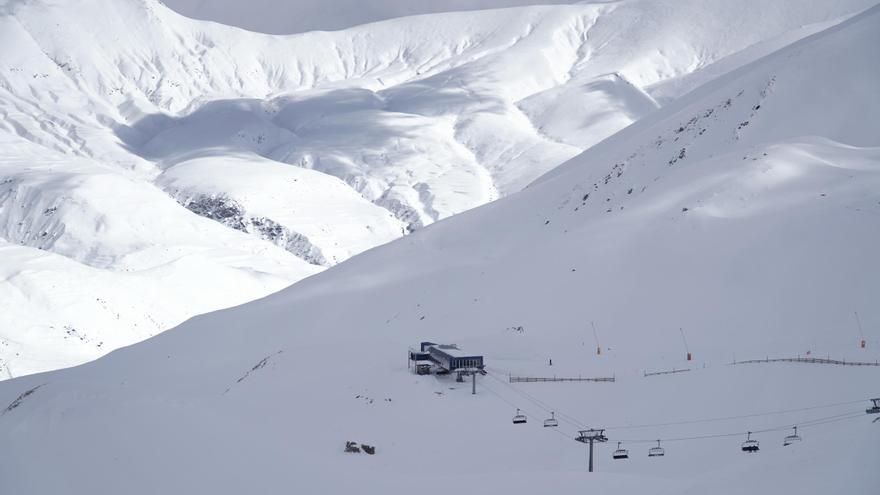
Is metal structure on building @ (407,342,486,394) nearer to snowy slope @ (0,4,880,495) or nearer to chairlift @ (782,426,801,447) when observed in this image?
snowy slope @ (0,4,880,495)

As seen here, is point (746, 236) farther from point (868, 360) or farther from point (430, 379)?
point (430, 379)

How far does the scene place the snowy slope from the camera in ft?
126

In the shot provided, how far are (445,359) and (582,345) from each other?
10.5 metres

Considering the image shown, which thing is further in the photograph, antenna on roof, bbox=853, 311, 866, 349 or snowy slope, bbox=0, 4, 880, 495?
antenna on roof, bbox=853, 311, 866, 349

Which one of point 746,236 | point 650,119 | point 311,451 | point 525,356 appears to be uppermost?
point 650,119

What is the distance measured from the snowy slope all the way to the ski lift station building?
1.10 meters

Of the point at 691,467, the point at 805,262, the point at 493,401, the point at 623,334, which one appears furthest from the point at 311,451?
the point at 805,262

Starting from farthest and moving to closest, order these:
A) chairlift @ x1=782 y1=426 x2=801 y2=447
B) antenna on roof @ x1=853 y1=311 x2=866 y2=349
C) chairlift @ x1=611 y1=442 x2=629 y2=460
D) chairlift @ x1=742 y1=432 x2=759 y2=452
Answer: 1. antenna on roof @ x1=853 y1=311 x2=866 y2=349
2. chairlift @ x1=611 y1=442 x2=629 y2=460
3. chairlift @ x1=742 y1=432 x2=759 y2=452
4. chairlift @ x1=782 y1=426 x2=801 y2=447

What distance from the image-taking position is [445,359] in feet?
162

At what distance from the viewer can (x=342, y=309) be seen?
79562 millimetres

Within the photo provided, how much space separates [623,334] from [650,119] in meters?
61.9

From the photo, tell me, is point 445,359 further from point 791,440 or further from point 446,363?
point 791,440

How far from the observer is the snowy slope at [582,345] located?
3834 centimetres

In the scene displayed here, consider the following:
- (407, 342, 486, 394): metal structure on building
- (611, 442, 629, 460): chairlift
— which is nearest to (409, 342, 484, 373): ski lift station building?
(407, 342, 486, 394): metal structure on building
